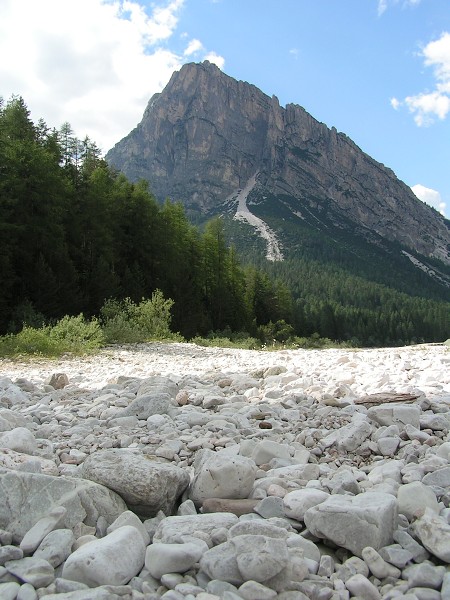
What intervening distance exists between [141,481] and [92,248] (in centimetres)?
2618

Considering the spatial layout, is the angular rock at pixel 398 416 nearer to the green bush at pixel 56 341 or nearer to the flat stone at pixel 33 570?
the flat stone at pixel 33 570

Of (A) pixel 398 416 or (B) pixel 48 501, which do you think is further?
(A) pixel 398 416

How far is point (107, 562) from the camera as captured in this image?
206cm

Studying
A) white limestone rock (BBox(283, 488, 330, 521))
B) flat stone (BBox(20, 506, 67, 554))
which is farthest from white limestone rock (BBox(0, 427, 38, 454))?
white limestone rock (BBox(283, 488, 330, 521))

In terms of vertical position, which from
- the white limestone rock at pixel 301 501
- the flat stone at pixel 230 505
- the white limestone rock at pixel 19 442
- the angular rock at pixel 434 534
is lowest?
the white limestone rock at pixel 19 442

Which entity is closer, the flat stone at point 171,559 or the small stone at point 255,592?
the small stone at point 255,592

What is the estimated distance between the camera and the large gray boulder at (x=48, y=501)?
8.00 feet

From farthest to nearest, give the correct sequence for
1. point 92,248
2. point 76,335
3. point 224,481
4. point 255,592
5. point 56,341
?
point 92,248
point 76,335
point 56,341
point 224,481
point 255,592

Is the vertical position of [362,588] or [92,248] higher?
[92,248]

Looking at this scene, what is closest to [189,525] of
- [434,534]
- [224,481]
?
[224,481]

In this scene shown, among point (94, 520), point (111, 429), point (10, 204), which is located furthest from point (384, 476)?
point (10, 204)

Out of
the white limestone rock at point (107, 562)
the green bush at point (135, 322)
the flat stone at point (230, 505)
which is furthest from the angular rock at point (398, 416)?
the green bush at point (135, 322)

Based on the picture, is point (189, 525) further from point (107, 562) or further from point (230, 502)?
point (107, 562)

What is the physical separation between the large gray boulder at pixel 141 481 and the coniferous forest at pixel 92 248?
49.6ft
